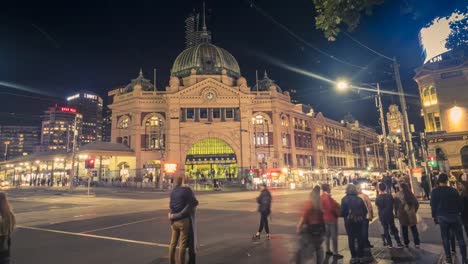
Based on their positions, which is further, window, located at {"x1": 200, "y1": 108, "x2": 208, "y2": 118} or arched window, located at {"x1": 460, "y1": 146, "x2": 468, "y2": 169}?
window, located at {"x1": 200, "y1": 108, "x2": 208, "y2": 118}

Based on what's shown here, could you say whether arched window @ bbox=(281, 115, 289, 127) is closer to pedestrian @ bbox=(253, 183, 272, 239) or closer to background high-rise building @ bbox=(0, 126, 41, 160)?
pedestrian @ bbox=(253, 183, 272, 239)

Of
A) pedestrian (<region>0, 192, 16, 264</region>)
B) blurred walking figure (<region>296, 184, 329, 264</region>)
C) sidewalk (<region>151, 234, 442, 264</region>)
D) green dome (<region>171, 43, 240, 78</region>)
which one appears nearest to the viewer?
pedestrian (<region>0, 192, 16, 264</region>)

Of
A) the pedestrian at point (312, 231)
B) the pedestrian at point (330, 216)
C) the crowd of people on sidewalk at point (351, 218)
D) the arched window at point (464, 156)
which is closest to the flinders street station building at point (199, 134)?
the arched window at point (464, 156)

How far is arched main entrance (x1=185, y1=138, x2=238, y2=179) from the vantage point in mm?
58656

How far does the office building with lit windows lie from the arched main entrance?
109ft

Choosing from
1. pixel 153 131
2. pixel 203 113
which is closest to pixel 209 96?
pixel 203 113

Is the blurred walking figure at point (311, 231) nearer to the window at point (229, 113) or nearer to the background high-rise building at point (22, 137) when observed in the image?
the window at point (229, 113)

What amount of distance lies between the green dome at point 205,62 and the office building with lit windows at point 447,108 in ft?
133

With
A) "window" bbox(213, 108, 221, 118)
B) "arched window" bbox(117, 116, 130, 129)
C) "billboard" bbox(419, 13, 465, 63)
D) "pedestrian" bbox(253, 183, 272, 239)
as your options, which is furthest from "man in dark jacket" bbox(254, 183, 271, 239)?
"arched window" bbox(117, 116, 130, 129)

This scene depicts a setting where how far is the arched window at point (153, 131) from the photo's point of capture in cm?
6062

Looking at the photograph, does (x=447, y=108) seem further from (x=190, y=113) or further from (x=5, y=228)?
(x=5, y=228)

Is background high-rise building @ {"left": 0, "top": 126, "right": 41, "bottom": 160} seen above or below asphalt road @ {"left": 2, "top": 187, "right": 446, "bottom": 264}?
above

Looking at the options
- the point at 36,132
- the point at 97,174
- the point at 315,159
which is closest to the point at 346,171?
the point at 315,159

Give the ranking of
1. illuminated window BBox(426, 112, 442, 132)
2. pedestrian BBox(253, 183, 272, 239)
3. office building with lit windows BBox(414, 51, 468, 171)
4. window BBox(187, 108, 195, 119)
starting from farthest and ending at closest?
window BBox(187, 108, 195, 119) → illuminated window BBox(426, 112, 442, 132) → office building with lit windows BBox(414, 51, 468, 171) → pedestrian BBox(253, 183, 272, 239)
